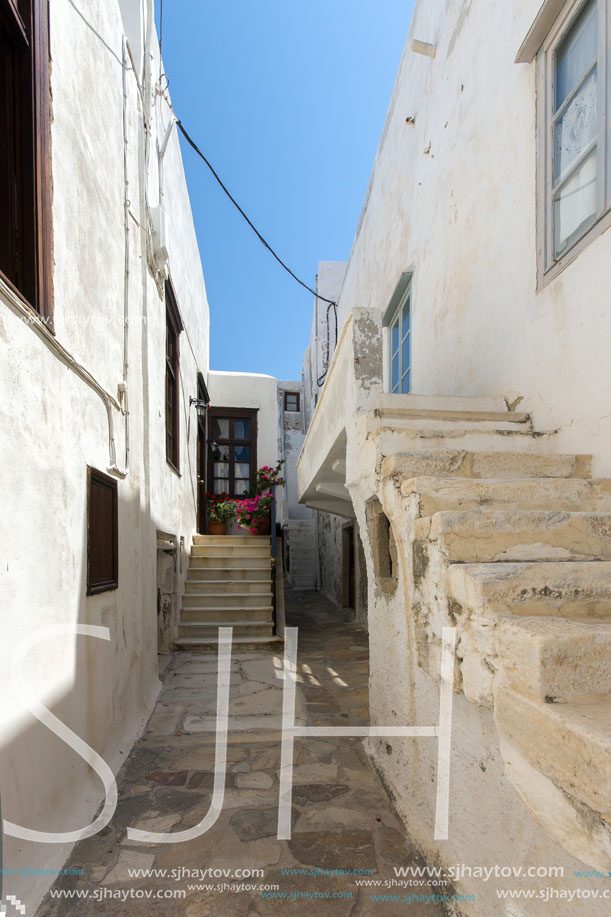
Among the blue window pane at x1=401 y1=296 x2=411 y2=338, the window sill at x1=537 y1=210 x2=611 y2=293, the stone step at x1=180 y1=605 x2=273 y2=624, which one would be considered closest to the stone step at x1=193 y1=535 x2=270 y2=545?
the stone step at x1=180 y1=605 x2=273 y2=624

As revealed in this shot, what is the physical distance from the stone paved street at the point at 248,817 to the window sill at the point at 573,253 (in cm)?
277

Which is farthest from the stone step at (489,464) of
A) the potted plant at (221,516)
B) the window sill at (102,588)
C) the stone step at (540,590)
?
the potted plant at (221,516)

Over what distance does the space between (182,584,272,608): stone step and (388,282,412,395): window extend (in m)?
3.01

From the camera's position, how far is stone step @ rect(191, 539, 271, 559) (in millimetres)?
7129

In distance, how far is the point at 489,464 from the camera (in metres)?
2.51

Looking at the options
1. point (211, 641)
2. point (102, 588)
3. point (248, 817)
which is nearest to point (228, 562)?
point (211, 641)

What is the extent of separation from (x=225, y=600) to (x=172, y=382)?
270cm

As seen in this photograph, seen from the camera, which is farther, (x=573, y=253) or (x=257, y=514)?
(x=257, y=514)

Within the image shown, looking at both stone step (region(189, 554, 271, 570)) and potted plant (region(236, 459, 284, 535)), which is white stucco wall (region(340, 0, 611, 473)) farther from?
potted plant (region(236, 459, 284, 535))

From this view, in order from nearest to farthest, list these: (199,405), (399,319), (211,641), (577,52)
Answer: (577,52)
(211,641)
(399,319)
(199,405)

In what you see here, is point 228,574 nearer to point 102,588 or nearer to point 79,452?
point 102,588

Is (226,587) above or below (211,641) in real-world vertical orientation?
above

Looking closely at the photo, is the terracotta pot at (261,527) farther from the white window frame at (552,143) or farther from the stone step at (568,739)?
the stone step at (568,739)

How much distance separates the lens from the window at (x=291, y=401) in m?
18.9
